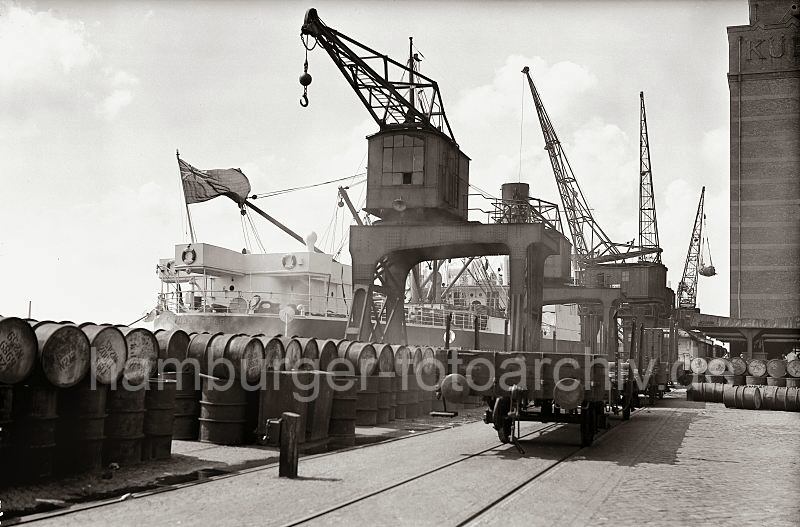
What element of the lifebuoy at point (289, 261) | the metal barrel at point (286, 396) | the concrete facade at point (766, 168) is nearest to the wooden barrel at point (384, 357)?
the metal barrel at point (286, 396)

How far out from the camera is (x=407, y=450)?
1409 centimetres

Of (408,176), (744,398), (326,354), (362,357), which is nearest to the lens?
(326,354)

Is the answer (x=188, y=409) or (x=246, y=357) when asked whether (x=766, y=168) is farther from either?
(x=188, y=409)

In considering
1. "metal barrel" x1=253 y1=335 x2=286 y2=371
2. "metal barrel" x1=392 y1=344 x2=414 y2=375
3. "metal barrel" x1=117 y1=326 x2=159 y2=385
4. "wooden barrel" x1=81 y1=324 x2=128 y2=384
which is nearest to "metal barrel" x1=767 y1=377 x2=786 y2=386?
"metal barrel" x1=392 y1=344 x2=414 y2=375

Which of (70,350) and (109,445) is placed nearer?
(70,350)

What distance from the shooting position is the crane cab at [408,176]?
1061 inches

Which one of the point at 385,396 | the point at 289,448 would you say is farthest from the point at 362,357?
the point at 289,448

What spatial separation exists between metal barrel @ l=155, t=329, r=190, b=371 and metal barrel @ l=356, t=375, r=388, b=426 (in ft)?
16.6

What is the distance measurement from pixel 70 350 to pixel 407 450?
6.40m

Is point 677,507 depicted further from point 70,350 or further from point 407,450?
point 70,350

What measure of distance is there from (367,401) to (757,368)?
2486cm

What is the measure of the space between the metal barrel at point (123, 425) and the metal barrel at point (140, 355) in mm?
179

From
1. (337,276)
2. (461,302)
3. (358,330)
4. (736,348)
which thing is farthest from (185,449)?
(736,348)

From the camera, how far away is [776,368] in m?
36.0
